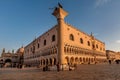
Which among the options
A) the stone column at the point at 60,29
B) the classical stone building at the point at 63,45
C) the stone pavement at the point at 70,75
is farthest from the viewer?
the classical stone building at the point at 63,45

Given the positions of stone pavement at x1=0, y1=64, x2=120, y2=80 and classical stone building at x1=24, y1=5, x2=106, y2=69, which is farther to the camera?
classical stone building at x1=24, y1=5, x2=106, y2=69

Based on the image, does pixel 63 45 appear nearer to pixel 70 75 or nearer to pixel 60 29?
pixel 60 29

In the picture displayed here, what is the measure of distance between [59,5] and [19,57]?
6242cm

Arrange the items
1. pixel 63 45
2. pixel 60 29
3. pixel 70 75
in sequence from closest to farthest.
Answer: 1. pixel 70 75
2. pixel 60 29
3. pixel 63 45

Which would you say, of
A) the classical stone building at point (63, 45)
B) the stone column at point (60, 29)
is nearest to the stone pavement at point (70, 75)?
the stone column at point (60, 29)

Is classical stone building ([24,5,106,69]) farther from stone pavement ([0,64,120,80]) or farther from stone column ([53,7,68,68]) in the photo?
stone pavement ([0,64,120,80])

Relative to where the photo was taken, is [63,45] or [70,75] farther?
[63,45]

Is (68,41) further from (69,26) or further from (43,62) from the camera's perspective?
(43,62)

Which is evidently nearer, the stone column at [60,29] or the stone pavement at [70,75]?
the stone pavement at [70,75]

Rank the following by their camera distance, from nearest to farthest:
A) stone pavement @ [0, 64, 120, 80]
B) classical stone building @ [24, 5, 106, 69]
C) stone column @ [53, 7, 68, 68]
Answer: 1. stone pavement @ [0, 64, 120, 80]
2. stone column @ [53, 7, 68, 68]
3. classical stone building @ [24, 5, 106, 69]

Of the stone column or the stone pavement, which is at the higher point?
the stone column

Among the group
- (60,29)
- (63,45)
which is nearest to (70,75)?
(63,45)

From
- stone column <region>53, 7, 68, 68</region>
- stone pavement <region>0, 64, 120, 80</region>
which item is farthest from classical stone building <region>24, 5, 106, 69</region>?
stone pavement <region>0, 64, 120, 80</region>

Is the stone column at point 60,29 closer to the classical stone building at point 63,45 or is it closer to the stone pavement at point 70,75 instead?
the classical stone building at point 63,45
